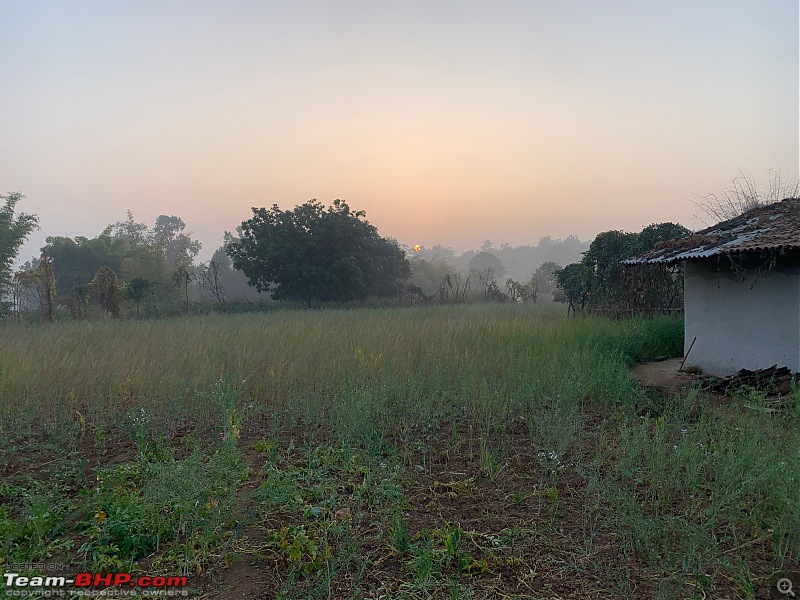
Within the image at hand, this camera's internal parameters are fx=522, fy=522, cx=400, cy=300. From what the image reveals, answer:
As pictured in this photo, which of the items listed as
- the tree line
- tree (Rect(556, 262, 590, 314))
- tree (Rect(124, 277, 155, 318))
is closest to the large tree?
the tree line

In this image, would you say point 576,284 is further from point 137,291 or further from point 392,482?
point 137,291

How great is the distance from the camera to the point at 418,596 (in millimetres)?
2723

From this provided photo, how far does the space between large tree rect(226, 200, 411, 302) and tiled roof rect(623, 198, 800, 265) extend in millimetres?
17291

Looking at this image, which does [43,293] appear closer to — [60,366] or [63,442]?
[60,366]

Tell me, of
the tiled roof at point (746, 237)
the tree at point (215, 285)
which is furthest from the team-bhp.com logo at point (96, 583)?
the tree at point (215, 285)

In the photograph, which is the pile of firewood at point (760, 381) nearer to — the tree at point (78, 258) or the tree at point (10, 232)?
the tree at point (10, 232)

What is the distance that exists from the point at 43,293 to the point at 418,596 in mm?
19226

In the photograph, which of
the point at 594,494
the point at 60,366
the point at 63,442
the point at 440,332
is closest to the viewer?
the point at 594,494

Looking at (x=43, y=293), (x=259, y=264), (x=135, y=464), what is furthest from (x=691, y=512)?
(x=259, y=264)

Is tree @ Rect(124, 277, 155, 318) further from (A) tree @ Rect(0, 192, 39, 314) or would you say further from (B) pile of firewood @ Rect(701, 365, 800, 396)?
(B) pile of firewood @ Rect(701, 365, 800, 396)

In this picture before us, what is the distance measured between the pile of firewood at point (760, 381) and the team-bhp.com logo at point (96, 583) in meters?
7.25

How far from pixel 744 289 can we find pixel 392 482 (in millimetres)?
7565

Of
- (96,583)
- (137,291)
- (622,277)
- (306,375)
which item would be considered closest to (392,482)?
(96,583)

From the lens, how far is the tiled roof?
7766 mm
